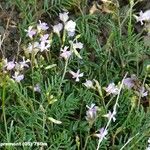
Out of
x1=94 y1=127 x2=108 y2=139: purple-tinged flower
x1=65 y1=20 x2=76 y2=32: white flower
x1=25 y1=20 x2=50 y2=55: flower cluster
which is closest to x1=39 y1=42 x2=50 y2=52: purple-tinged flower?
x1=25 y1=20 x2=50 y2=55: flower cluster

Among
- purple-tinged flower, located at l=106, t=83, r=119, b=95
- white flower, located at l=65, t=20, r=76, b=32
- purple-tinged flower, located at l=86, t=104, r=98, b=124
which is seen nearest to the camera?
purple-tinged flower, located at l=86, t=104, r=98, b=124

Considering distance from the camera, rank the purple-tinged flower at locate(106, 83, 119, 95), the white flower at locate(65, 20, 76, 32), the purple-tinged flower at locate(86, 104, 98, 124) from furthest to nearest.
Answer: the white flower at locate(65, 20, 76, 32) → the purple-tinged flower at locate(106, 83, 119, 95) → the purple-tinged flower at locate(86, 104, 98, 124)

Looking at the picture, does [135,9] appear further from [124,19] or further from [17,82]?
[17,82]

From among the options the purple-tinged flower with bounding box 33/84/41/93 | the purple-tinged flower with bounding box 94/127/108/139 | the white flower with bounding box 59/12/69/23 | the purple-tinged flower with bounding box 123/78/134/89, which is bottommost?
the purple-tinged flower with bounding box 94/127/108/139

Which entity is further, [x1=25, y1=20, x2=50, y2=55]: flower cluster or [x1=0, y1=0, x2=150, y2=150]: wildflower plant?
[x1=25, y1=20, x2=50, y2=55]: flower cluster

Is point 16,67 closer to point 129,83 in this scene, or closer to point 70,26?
point 70,26

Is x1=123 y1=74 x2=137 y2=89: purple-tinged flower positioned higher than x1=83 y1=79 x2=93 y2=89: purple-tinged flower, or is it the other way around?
x1=83 y1=79 x2=93 y2=89: purple-tinged flower

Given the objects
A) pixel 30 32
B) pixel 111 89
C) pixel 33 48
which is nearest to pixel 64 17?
pixel 30 32

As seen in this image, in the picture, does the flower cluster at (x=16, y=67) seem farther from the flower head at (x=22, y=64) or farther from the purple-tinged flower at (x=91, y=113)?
the purple-tinged flower at (x=91, y=113)

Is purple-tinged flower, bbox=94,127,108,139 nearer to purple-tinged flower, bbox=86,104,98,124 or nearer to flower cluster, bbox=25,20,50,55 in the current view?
purple-tinged flower, bbox=86,104,98,124
